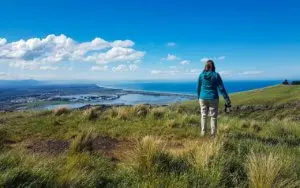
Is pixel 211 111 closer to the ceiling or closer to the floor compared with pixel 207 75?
closer to the floor

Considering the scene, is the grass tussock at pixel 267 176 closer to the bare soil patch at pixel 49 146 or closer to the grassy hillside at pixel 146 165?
the grassy hillside at pixel 146 165

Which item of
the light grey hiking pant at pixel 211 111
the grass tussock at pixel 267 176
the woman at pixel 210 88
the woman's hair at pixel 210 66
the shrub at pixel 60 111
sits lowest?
the grass tussock at pixel 267 176

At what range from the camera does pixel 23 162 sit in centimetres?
680

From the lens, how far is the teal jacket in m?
12.3

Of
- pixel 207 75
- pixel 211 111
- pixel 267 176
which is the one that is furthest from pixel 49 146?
pixel 267 176

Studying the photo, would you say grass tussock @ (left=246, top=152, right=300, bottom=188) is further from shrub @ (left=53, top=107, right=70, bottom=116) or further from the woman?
shrub @ (left=53, top=107, right=70, bottom=116)

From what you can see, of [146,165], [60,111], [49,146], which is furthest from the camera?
[60,111]

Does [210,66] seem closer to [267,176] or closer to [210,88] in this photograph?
[210,88]

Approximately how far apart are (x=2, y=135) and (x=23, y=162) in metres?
5.64

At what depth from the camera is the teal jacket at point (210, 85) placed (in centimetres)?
1226

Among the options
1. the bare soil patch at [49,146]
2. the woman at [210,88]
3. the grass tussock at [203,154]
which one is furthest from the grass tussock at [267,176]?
the bare soil patch at [49,146]

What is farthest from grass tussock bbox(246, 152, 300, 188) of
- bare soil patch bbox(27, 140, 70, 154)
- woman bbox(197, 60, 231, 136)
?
bare soil patch bbox(27, 140, 70, 154)

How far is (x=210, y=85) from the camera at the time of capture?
12.4 m

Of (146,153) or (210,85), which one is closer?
(146,153)
